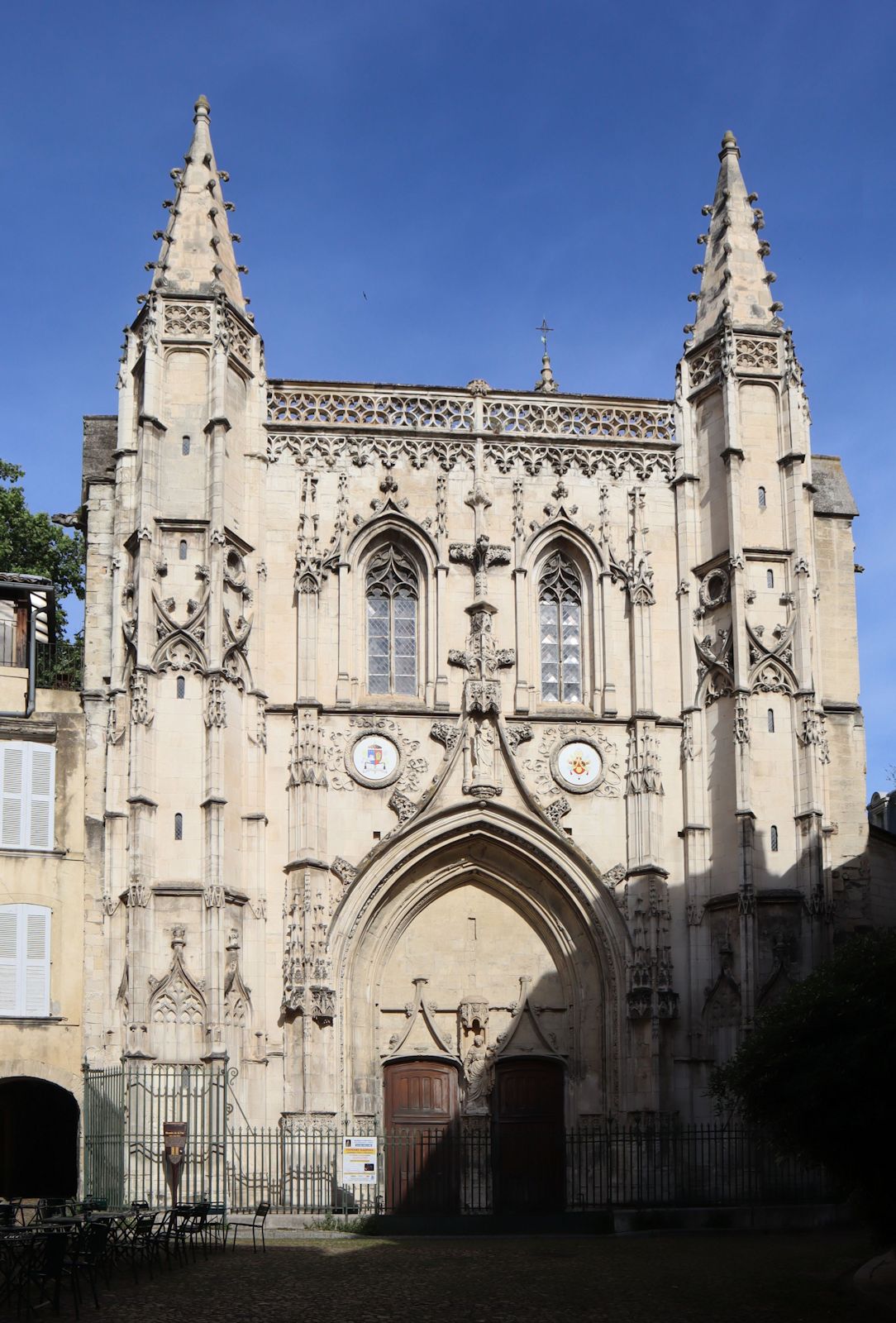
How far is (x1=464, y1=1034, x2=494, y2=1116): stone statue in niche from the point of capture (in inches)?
1089

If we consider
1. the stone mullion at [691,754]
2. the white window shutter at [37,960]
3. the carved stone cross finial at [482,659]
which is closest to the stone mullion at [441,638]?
the carved stone cross finial at [482,659]

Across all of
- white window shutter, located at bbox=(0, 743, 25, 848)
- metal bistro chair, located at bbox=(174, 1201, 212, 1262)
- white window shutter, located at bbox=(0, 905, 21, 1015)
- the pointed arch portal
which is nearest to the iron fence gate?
white window shutter, located at bbox=(0, 905, 21, 1015)

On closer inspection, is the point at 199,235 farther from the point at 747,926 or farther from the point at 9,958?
the point at 747,926

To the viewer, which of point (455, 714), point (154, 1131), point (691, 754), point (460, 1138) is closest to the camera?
point (154, 1131)

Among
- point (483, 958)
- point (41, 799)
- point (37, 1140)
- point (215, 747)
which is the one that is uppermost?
point (215, 747)

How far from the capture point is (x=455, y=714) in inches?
1114

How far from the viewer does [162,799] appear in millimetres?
26094

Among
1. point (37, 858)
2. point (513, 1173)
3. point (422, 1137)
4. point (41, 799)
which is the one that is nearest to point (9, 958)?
point (37, 858)

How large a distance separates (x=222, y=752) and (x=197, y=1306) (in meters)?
10.7

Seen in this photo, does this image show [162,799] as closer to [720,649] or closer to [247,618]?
[247,618]

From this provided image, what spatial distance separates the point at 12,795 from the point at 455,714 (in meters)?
6.92

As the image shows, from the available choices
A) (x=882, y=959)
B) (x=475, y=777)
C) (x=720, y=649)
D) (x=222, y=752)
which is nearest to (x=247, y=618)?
(x=222, y=752)

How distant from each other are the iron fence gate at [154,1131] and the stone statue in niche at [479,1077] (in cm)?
436

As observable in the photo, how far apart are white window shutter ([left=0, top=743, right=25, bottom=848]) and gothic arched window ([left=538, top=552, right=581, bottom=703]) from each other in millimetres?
8422
